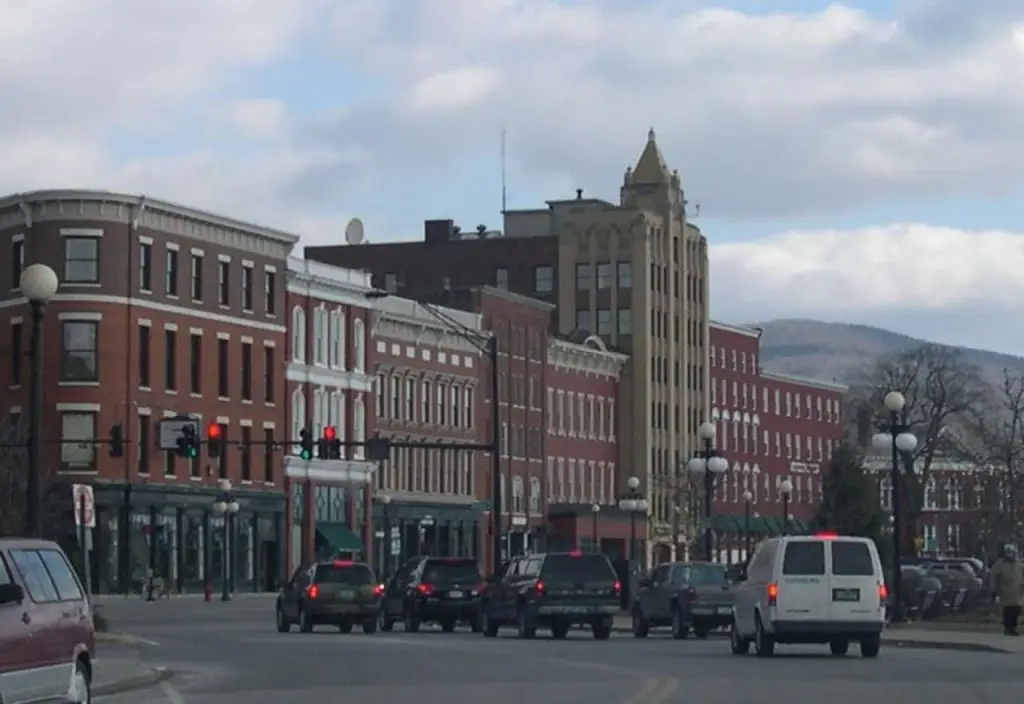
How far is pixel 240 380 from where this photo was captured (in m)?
93.0

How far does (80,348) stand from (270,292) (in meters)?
11.1

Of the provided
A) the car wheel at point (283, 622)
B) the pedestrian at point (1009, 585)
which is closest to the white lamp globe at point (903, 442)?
the pedestrian at point (1009, 585)

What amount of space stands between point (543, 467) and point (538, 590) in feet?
227

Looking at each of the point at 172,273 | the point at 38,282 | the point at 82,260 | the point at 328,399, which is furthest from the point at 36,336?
the point at 328,399

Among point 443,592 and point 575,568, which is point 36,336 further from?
point 443,592

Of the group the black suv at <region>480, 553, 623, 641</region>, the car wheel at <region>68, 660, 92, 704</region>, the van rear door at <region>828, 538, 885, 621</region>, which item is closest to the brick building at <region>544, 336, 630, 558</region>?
the black suv at <region>480, 553, 623, 641</region>

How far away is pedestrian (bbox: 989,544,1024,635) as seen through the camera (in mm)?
41406

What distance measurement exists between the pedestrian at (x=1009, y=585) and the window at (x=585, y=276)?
84015mm

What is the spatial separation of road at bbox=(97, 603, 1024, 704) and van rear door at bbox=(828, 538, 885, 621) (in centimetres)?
76

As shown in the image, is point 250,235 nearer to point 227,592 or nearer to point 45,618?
point 227,592

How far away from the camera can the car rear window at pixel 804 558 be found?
35.7 m

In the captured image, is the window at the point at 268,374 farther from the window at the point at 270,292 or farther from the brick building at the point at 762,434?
the brick building at the point at 762,434

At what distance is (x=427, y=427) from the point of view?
105m

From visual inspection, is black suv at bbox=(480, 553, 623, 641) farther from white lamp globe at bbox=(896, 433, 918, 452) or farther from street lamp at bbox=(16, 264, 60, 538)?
street lamp at bbox=(16, 264, 60, 538)
